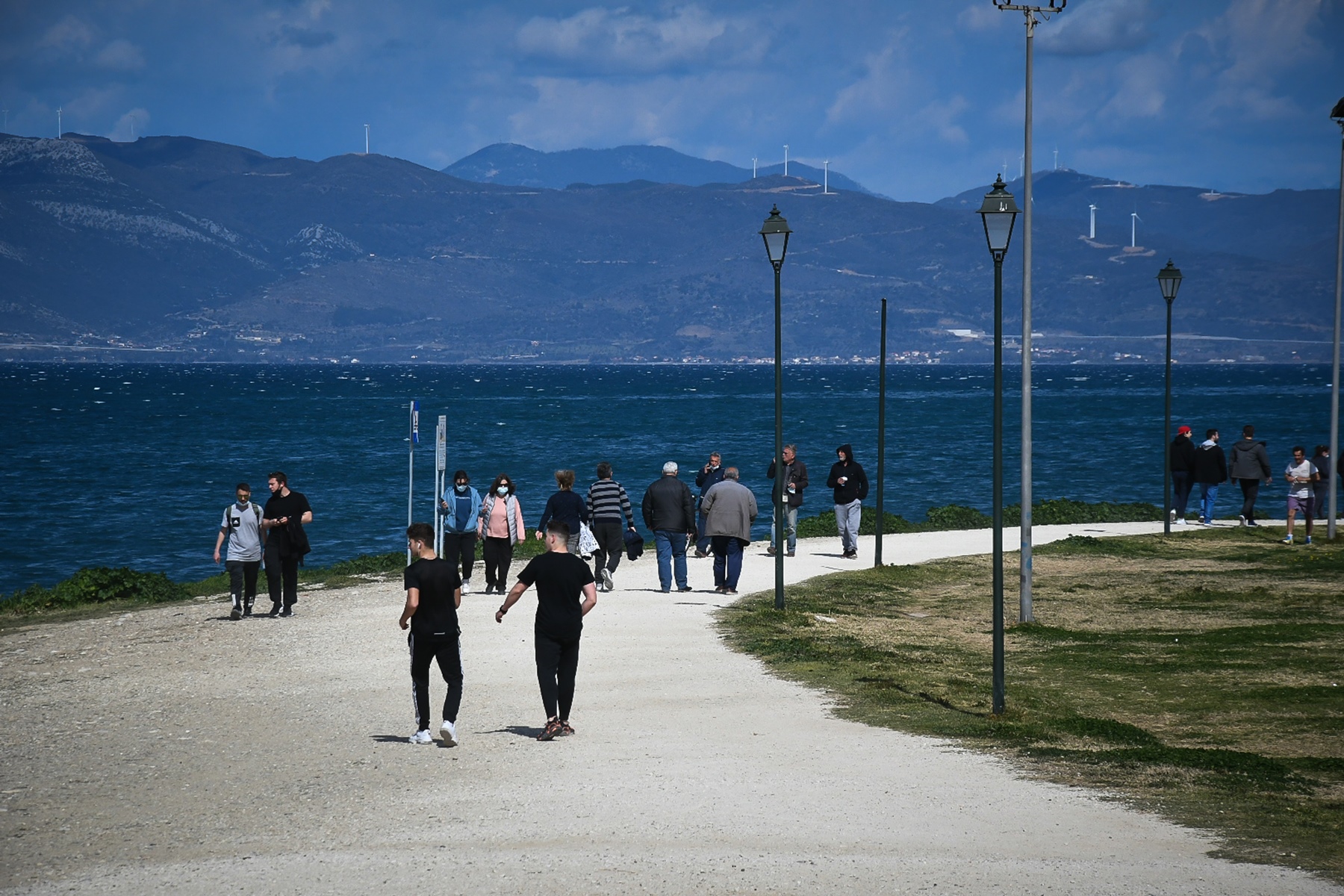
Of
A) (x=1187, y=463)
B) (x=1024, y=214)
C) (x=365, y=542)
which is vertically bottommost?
(x=365, y=542)

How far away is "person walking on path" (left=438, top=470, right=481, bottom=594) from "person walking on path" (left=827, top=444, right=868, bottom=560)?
5.99 m

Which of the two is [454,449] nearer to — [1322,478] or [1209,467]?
[1209,467]

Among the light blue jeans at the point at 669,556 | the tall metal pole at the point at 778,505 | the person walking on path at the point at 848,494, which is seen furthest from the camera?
the person walking on path at the point at 848,494

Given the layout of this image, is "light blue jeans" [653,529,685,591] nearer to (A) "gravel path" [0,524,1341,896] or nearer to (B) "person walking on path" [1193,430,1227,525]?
(A) "gravel path" [0,524,1341,896]

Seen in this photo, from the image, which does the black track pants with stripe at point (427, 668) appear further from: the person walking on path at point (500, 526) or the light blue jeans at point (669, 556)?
the light blue jeans at point (669, 556)

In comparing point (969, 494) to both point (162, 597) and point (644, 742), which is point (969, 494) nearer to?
point (162, 597)

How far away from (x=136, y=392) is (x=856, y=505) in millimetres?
163462

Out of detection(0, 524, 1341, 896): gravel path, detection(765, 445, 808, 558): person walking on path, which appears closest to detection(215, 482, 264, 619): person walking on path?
detection(0, 524, 1341, 896): gravel path

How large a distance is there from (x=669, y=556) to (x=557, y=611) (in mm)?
9219

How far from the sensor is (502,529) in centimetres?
1977

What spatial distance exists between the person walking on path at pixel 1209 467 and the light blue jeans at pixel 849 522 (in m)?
8.54

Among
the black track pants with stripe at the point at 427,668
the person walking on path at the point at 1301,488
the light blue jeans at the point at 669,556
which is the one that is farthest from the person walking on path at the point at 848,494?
the black track pants with stripe at the point at 427,668

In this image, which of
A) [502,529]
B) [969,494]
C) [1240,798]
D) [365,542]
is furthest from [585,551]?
[969,494]

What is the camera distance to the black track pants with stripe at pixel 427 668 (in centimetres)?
1100
